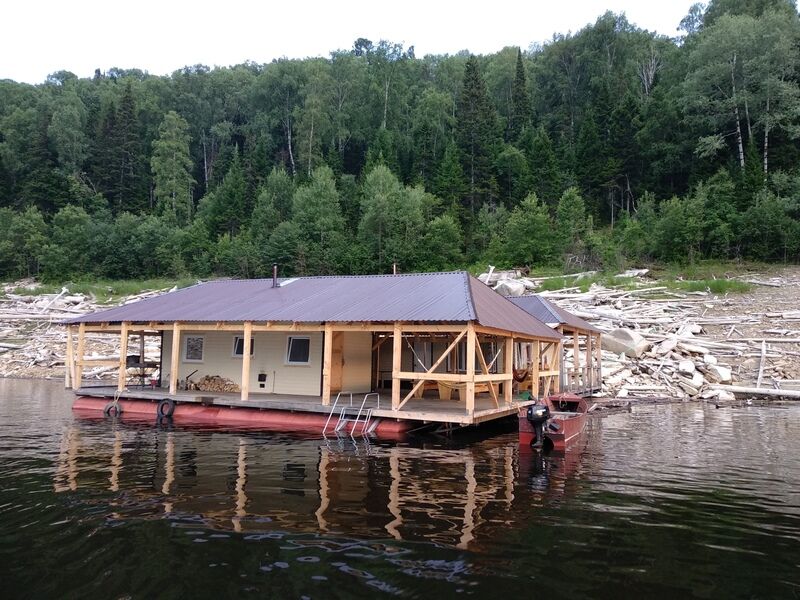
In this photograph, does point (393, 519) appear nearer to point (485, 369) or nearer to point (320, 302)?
point (485, 369)

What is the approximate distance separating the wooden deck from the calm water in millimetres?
904

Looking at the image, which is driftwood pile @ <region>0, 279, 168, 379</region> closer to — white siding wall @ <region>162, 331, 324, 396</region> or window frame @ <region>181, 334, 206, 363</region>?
window frame @ <region>181, 334, 206, 363</region>

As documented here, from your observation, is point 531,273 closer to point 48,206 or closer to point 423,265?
point 423,265

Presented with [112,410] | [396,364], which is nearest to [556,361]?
[396,364]

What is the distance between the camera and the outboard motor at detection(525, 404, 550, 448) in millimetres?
14289

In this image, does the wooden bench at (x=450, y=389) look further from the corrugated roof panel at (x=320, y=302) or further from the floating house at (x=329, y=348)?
the corrugated roof panel at (x=320, y=302)

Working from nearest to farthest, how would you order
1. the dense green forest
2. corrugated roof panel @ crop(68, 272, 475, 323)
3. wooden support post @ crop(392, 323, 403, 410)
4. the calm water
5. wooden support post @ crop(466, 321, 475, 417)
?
the calm water < wooden support post @ crop(466, 321, 475, 417) < wooden support post @ crop(392, 323, 403, 410) < corrugated roof panel @ crop(68, 272, 475, 323) < the dense green forest

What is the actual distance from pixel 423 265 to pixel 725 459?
4009cm

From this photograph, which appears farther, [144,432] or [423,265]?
[423,265]

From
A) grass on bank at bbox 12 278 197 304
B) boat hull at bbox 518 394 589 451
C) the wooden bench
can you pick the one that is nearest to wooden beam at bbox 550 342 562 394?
the wooden bench

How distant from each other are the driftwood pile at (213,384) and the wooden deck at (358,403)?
0.59 meters

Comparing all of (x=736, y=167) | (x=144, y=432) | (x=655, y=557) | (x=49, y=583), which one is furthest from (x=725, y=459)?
(x=736, y=167)

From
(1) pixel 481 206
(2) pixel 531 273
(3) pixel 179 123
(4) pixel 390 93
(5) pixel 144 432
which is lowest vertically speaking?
(5) pixel 144 432

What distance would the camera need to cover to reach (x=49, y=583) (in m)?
6.21
